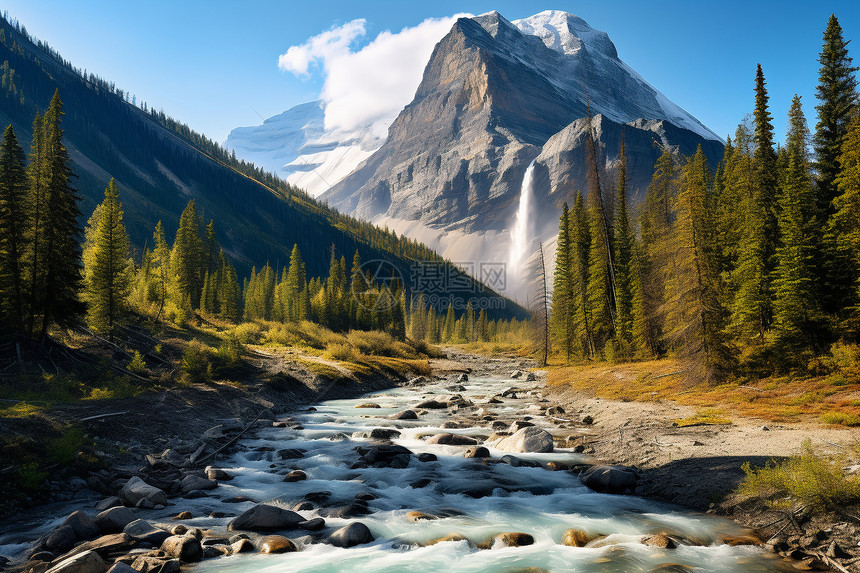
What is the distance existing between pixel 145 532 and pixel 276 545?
2.76 m

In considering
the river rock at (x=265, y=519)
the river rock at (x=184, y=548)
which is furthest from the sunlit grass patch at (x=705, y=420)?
the river rock at (x=184, y=548)

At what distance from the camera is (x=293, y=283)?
304ft

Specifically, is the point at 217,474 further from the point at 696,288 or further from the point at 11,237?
the point at 696,288

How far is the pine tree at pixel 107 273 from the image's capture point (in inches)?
1085

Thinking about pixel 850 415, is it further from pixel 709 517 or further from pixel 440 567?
pixel 440 567

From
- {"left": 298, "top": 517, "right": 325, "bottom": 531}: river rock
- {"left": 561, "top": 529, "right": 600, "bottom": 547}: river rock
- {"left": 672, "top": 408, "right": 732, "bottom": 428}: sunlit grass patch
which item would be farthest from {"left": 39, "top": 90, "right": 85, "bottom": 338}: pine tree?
{"left": 672, "top": 408, "right": 732, "bottom": 428}: sunlit grass patch

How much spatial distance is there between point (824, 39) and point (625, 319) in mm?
27321

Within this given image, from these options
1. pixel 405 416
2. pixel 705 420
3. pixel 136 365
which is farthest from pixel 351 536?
pixel 136 365

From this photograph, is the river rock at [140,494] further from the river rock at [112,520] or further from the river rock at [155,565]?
the river rock at [155,565]

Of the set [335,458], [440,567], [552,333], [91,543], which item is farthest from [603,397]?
[552,333]

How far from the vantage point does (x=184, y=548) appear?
29.5 ft

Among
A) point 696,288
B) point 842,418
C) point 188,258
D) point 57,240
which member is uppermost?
point 188,258

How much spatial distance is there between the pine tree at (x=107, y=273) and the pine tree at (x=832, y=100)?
48443 mm

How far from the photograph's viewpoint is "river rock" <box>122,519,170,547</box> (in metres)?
9.37
